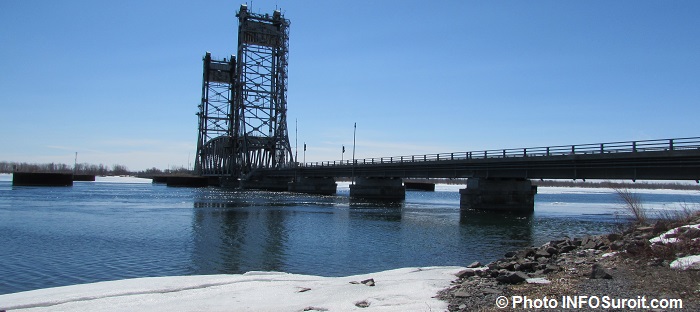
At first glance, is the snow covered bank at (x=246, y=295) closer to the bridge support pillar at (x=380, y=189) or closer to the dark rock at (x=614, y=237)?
the dark rock at (x=614, y=237)

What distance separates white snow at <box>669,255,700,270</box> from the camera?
10.8 m

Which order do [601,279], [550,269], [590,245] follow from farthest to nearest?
1. [590,245]
2. [550,269]
3. [601,279]

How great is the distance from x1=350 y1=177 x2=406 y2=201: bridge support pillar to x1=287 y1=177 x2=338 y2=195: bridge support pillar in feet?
61.6

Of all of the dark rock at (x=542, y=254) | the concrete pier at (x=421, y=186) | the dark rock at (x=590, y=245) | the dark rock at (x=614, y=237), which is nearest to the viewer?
the dark rock at (x=542, y=254)

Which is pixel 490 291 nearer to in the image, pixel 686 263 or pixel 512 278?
pixel 512 278

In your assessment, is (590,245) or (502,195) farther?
(502,195)

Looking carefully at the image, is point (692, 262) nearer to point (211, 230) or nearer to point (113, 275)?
point (113, 275)

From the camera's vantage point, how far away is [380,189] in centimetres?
8400

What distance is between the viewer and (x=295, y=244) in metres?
27.1

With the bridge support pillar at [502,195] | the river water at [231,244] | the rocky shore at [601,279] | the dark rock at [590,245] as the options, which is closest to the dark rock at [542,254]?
the rocky shore at [601,279]

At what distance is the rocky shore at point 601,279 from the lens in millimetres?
9305

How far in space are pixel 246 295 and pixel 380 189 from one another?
237ft

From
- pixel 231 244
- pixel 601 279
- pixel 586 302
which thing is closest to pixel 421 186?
pixel 231 244

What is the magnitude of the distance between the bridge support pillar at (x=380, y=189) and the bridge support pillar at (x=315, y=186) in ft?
61.6
